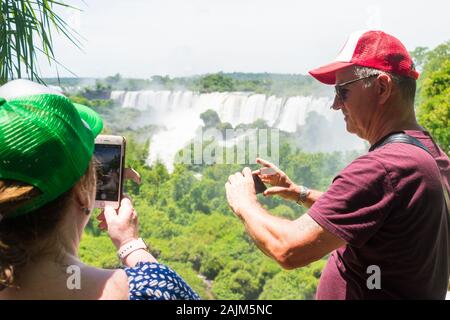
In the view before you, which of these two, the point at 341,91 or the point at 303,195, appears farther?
the point at 303,195

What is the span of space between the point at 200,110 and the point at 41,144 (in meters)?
24.3

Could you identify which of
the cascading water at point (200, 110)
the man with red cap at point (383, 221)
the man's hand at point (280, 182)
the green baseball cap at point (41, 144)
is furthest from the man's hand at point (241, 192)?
the cascading water at point (200, 110)

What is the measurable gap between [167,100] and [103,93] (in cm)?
319

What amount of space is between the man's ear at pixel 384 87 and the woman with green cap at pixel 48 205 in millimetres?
931

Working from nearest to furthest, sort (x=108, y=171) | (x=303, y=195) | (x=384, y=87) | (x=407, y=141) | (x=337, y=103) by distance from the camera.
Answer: (x=108, y=171), (x=407, y=141), (x=384, y=87), (x=337, y=103), (x=303, y=195)

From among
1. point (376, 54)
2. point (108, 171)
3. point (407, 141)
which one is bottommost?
point (108, 171)

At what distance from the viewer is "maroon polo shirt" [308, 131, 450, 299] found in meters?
1.43

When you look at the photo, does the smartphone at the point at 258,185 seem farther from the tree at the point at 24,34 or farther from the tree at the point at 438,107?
the tree at the point at 438,107

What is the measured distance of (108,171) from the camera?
1396 millimetres

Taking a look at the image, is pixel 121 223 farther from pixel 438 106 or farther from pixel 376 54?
pixel 438 106

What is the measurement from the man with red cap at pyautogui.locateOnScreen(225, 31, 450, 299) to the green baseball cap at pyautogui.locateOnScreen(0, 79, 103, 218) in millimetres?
661

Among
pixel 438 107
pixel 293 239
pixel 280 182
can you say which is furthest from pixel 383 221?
pixel 438 107

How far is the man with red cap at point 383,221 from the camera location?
1.44 metres
